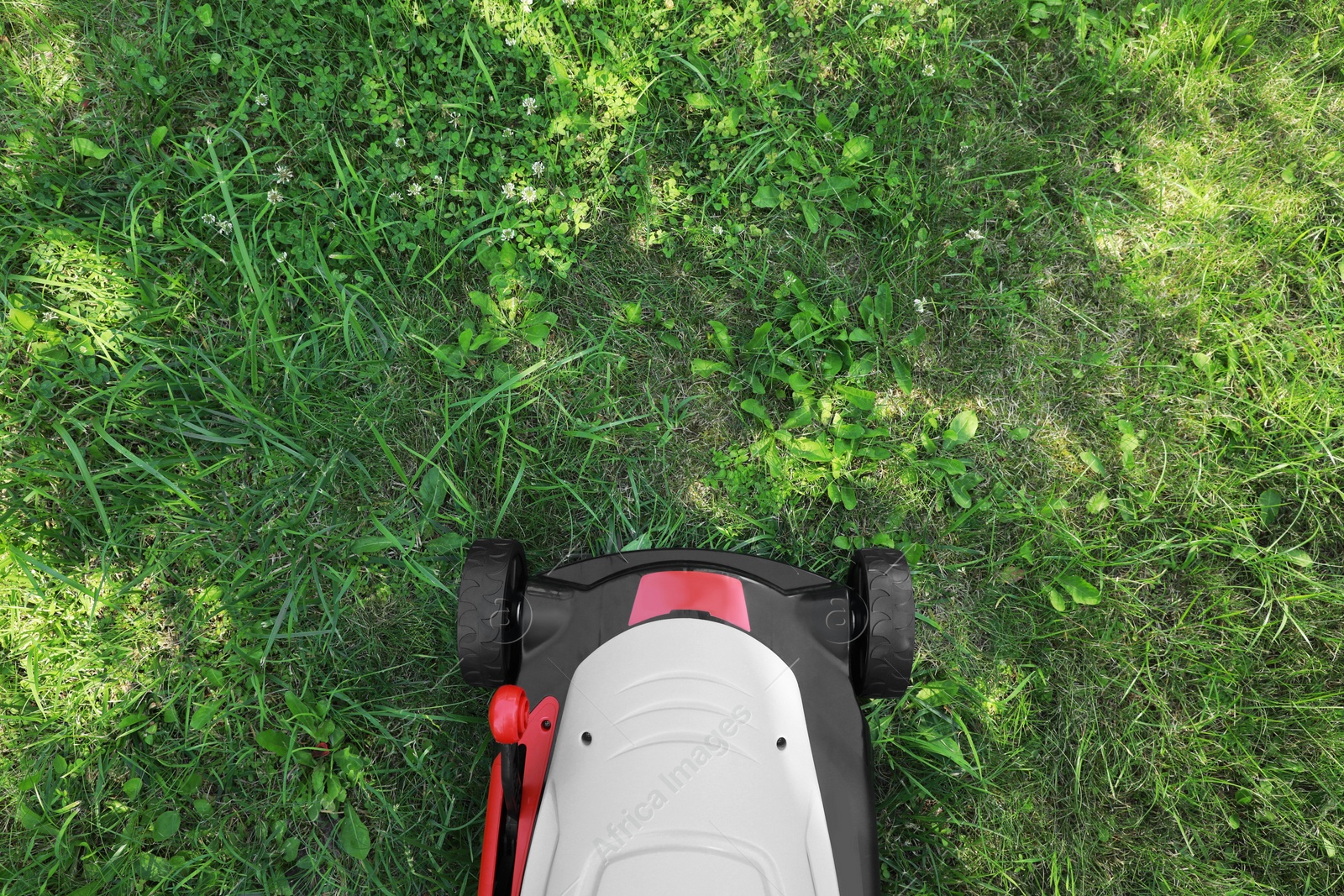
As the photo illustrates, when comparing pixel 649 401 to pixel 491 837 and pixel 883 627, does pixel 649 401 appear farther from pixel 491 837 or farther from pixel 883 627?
pixel 491 837

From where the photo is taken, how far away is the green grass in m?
1.94

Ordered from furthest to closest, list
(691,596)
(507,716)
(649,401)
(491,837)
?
(649,401) → (691,596) → (491,837) → (507,716)

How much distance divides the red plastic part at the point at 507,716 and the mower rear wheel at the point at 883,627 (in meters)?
0.80

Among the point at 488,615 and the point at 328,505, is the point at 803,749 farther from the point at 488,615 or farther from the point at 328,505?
the point at 328,505

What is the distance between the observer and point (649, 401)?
6.93 ft

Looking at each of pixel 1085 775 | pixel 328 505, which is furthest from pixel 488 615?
pixel 1085 775

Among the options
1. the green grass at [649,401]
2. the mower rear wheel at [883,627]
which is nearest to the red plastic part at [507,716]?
the green grass at [649,401]

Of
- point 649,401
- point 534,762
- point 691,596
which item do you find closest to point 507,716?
point 534,762

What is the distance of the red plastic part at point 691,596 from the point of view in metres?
1.71

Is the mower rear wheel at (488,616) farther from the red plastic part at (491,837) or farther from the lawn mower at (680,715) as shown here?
the red plastic part at (491,837)

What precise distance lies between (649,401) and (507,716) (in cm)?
99

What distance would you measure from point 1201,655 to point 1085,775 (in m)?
0.50

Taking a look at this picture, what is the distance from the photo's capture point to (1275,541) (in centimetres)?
213

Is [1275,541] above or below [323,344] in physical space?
below
